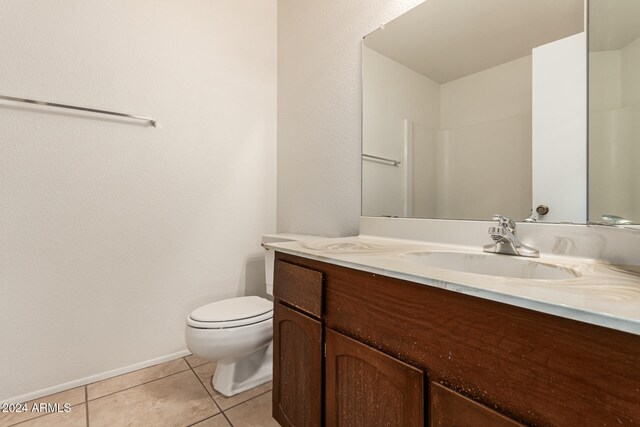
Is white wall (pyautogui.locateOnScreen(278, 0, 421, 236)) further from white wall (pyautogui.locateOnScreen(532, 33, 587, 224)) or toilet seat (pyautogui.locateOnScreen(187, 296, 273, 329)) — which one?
white wall (pyautogui.locateOnScreen(532, 33, 587, 224))

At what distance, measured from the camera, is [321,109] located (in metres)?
1.77

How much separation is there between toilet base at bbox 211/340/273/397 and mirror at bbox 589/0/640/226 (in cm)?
154

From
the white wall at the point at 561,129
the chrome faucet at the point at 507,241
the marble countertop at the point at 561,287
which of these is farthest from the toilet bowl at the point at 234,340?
the white wall at the point at 561,129

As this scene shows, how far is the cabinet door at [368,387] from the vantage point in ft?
2.19

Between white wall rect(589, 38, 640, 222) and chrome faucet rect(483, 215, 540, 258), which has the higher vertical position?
white wall rect(589, 38, 640, 222)

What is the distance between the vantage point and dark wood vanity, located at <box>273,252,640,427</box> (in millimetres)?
434

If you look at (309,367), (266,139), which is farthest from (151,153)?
(309,367)

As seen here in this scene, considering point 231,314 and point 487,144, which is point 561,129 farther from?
point 231,314

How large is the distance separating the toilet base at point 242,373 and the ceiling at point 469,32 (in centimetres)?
163

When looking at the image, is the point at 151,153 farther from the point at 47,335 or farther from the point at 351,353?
the point at 351,353

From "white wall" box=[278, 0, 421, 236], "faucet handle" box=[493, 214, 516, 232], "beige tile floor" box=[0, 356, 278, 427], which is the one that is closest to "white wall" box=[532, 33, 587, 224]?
"faucet handle" box=[493, 214, 516, 232]

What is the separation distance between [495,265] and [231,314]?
3.76ft

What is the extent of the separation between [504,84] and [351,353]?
1068mm

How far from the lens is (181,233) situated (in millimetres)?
1782
